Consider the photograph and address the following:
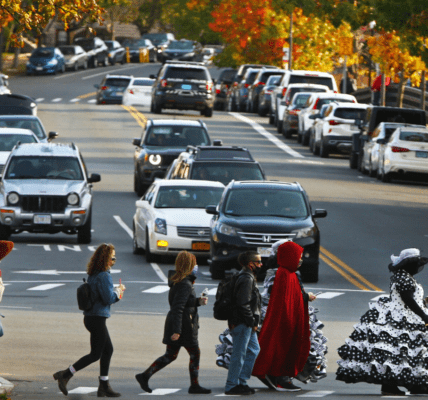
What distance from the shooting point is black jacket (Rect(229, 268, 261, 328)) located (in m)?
10.6

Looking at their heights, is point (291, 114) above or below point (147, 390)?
below

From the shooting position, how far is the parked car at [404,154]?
35.8 metres

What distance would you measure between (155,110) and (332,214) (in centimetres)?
2396

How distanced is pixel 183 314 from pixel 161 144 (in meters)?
22.0

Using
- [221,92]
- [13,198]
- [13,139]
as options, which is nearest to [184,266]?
[13,198]

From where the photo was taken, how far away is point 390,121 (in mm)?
39500

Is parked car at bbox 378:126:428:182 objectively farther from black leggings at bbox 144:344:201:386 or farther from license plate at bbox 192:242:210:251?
black leggings at bbox 144:344:201:386

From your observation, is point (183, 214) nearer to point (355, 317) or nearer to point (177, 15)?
point (355, 317)

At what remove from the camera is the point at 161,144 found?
32.5 metres

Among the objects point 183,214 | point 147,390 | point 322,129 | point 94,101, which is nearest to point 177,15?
point 94,101

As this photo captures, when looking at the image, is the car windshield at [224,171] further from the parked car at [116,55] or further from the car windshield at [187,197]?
the parked car at [116,55]


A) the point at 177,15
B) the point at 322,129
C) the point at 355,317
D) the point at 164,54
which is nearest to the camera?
the point at 355,317

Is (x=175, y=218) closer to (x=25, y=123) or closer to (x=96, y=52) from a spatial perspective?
(x=25, y=123)

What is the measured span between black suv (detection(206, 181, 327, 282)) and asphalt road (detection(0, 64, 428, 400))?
547 mm
